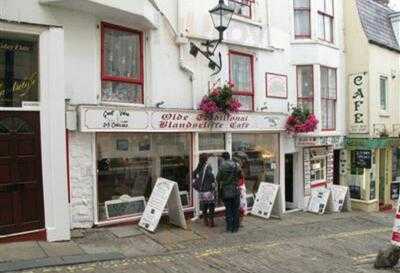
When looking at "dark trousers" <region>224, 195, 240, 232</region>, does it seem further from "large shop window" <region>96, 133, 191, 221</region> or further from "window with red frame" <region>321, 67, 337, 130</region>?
"window with red frame" <region>321, 67, 337, 130</region>

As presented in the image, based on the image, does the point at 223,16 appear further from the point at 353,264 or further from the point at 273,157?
the point at 353,264

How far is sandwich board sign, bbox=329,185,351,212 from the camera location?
16.3 meters

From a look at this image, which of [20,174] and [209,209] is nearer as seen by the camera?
[20,174]

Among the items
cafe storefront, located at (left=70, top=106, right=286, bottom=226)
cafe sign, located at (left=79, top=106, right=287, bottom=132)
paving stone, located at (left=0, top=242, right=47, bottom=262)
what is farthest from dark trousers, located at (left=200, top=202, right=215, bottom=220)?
paving stone, located at (left=0, top=242, right=47, bottom=262)

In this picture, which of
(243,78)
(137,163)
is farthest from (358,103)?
(137,163)

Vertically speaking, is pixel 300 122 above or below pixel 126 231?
above

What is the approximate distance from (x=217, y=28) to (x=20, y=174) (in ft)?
19.4

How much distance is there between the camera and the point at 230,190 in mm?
11273

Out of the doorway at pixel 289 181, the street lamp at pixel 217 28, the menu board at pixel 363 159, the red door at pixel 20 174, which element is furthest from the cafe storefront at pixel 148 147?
the menu board at pixel 363 159

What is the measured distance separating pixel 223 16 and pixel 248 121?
10.0 feet

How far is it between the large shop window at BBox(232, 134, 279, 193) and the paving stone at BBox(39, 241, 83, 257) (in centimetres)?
600

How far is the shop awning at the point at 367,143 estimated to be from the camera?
1731 cm

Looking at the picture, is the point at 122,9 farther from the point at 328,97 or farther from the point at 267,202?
the point at 328,97

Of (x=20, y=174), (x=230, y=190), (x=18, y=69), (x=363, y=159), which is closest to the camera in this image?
(x=20, y=174)
